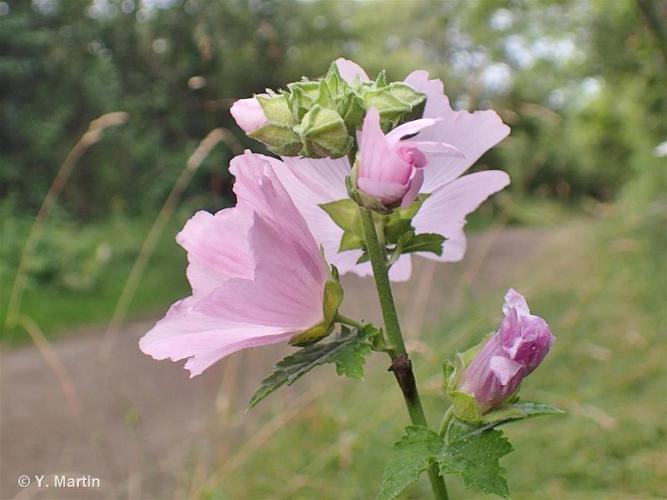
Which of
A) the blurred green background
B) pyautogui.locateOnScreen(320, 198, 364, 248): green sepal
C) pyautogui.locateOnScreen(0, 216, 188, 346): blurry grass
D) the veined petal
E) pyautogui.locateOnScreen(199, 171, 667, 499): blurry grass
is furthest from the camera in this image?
pyautogui.locateOnScreen(0, 216, 188, 346): blurry grass

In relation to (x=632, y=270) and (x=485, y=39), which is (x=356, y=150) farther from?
(x=485, y=39)

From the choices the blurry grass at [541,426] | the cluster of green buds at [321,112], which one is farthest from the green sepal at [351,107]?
the blurry grass at [541,426]

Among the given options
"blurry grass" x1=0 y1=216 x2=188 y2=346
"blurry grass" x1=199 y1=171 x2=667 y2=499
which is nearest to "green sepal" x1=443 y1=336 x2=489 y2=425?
"blurry grass" x1=199 y1=171 x2=667 y2=499

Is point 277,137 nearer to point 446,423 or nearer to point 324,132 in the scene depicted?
point 324,132

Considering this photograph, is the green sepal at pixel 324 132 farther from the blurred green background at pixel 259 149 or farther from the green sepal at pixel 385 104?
the blurred green background at pixel 259 149

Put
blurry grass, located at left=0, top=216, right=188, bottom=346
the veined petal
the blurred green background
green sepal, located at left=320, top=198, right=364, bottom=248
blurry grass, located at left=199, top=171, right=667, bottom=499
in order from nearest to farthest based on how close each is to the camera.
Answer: the veined petal
green sepal, located at left=320, top=198, right=364, bottom=248
blurry grass, located at left=199, top=171, right=667, bottom=499
the blurred green background
blurry grass, located at left=0, top=216, right=188, bottom=346

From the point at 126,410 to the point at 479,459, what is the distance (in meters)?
2.75

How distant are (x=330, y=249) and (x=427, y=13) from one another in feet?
46.3

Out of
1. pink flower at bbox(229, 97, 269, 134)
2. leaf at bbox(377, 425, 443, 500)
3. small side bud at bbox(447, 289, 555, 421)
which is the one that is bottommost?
leaf at bbox(377, 425, 443, 500)

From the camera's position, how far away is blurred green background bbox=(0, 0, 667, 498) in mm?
2092

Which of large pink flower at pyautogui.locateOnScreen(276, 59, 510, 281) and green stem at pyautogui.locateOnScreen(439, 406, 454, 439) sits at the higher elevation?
large pink flower at pyautogui.locateOnScreen(276, 59, 510, 281)

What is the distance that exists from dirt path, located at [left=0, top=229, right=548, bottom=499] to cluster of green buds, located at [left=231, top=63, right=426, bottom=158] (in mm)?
1340

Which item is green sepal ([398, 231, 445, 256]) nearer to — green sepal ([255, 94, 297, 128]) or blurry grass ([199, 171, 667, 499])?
green sepal ([255, 94, 297, 128])

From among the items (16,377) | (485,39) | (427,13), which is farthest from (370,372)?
(427,13)
